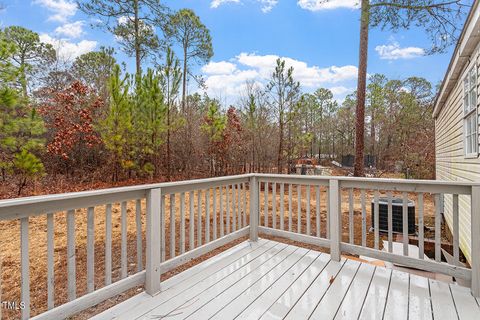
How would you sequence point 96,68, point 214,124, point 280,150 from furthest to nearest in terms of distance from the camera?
1. point 96,68
2. point 280,150
3. point 214,124

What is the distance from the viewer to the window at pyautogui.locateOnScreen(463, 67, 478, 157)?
11.0 ft

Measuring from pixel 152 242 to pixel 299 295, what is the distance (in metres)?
1.32

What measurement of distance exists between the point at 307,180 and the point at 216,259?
A: 1.40m

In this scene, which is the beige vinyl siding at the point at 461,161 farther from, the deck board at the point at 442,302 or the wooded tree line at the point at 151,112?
the wooded tree line at the point at 151,112

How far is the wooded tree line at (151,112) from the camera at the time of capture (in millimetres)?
8562

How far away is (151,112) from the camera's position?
8664mm

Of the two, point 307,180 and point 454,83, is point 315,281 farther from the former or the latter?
point 454,83

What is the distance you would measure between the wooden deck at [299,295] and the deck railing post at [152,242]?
0.10m

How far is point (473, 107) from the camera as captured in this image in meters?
3.47

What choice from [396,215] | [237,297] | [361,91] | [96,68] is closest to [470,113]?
[396,215]

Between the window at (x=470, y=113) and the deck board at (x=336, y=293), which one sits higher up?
the window at (x=470, y=113)

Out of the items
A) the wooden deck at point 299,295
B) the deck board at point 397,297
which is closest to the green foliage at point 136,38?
the wooden deck at point 299,295

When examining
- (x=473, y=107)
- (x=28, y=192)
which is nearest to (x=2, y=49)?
(x=28, y=192)

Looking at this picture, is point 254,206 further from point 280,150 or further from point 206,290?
point 280,150
